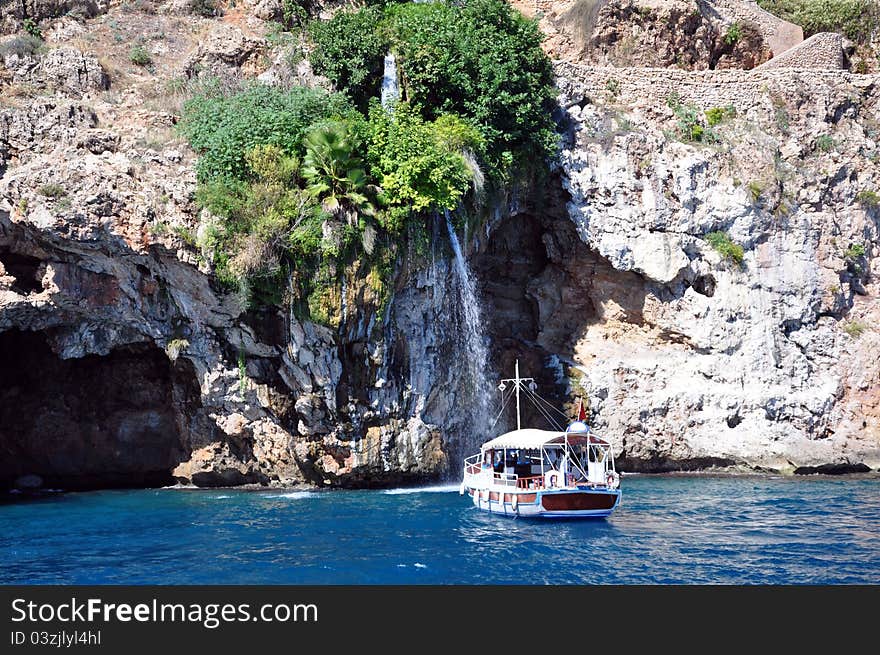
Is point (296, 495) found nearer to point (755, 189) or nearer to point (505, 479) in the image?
point (505, 479)

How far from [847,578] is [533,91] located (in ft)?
64.5

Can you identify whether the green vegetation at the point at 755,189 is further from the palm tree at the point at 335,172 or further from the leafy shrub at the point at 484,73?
the palm tree at the point at 335,172

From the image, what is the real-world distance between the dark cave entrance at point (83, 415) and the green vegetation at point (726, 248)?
2000 centimetres

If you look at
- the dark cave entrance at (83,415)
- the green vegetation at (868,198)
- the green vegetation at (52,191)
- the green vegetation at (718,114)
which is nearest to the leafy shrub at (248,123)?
the green vegetation at (52,191)

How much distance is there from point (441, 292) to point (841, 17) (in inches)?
955

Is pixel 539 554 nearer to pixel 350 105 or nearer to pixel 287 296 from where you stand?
pixel 287 296

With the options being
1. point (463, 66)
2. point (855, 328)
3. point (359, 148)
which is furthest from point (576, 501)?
point (855, 328)

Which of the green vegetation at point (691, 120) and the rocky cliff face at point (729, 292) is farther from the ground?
the green vegetation at point (691, 120)

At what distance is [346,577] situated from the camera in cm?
1494

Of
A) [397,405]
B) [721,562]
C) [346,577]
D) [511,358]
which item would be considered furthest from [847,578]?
[511,358]

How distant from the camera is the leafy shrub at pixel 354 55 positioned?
28609 mm

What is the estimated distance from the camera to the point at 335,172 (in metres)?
24.5

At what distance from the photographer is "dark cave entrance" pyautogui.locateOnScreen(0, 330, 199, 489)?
2938cm

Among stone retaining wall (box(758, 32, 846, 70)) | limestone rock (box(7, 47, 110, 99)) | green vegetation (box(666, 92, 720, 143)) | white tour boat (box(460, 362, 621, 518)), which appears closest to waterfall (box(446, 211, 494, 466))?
white tour boat (box(460, 362, 621, 518))
